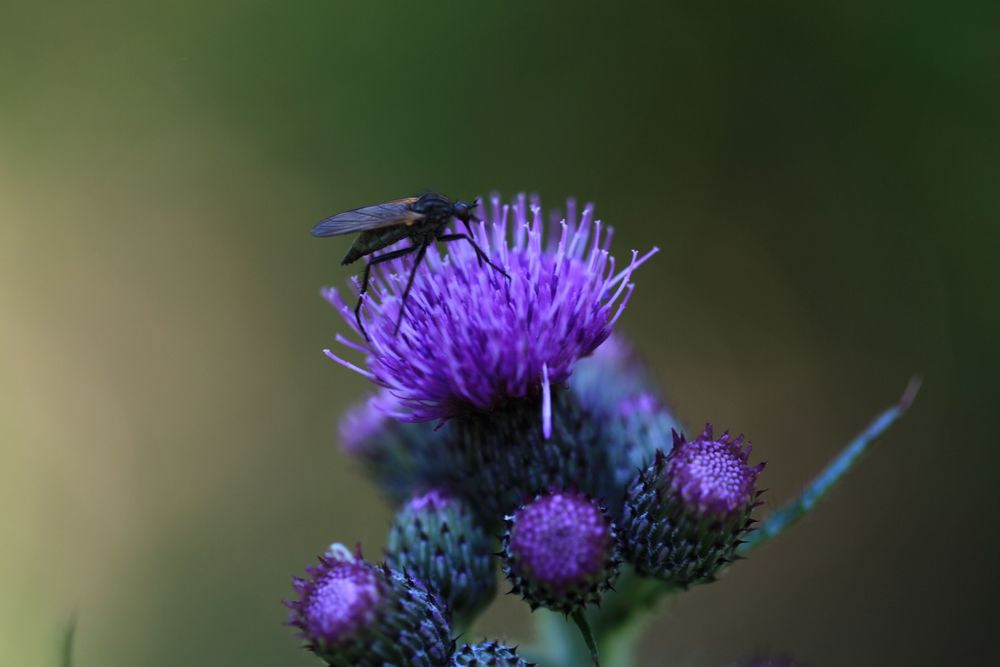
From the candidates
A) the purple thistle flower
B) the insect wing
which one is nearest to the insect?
the insect wing

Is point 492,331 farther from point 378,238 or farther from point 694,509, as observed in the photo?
point 694,509

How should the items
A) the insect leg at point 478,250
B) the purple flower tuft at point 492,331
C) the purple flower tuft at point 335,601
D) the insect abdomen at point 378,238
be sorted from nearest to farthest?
the purple flower tuft at point 335,601, the purple flower tuft at point 492,331, the insect leg at point 478,250, the insect abdomen at point 378,238

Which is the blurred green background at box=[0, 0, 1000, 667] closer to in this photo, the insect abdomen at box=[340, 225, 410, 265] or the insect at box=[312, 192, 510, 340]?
the insect at box=[312, 192, 510, 340]

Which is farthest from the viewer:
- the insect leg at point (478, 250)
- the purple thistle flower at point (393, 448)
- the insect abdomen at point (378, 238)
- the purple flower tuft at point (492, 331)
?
the purple thistle flower at point (393, 448)

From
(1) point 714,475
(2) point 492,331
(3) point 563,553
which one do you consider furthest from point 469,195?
(3) point 563,553

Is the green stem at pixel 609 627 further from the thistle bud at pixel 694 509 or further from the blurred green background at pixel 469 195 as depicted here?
the blurred green background at pixel 469 195

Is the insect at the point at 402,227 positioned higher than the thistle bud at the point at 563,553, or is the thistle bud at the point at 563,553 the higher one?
the insect at the point at 402,227

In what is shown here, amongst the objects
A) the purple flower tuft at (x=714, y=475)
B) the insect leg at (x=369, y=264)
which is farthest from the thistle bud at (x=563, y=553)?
the insect leg at (x=369, y=264)

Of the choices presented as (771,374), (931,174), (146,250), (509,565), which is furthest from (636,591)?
(146,250)

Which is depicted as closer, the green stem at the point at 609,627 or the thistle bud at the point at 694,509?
the thistle bud at the point at 694,509
